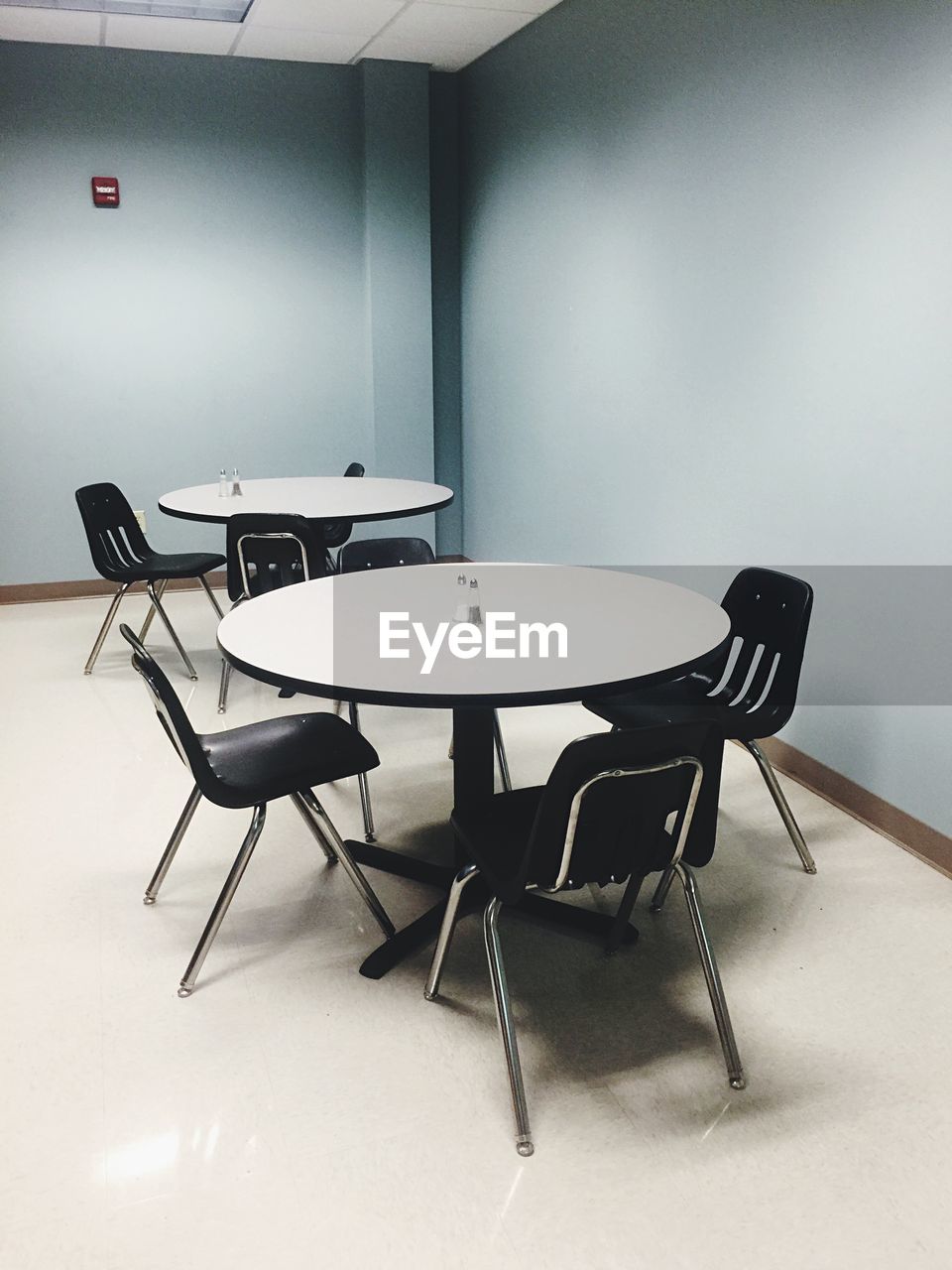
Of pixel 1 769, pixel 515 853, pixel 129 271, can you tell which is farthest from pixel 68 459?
pixel 515 853

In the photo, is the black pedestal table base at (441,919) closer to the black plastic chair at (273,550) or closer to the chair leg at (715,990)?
the chair leg at (715,990)

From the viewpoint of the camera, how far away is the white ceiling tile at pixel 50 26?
4941 millimetres

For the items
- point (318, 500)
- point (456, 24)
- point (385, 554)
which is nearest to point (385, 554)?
point (385, 554)

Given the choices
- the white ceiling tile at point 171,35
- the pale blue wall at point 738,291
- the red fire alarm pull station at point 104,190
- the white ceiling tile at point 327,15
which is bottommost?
the pale blue wall at point 738,291

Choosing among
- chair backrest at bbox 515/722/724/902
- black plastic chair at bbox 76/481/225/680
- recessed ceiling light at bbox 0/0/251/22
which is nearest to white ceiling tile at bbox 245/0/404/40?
recessed ceiling light at bbox 0/0/251/22

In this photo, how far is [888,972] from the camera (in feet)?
8.11

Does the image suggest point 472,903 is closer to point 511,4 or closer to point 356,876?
point 356,876

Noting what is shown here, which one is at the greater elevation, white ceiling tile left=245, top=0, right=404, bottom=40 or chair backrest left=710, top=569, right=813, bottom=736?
white ceiling tile left=245, top=0, right=404, bottom=40

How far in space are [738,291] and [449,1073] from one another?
2.79 meters

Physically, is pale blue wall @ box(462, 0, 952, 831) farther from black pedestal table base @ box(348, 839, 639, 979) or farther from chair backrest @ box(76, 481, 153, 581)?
chair backrest @ box(76, 481, 153, 581)

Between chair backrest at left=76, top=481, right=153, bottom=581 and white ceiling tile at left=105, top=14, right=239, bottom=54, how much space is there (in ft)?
7.53

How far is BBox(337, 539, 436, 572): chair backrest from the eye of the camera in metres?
3.68

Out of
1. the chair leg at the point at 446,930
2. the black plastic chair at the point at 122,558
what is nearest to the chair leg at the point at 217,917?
the chair leg at the point at 446,930

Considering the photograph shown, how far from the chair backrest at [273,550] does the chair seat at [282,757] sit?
113 centimetres
